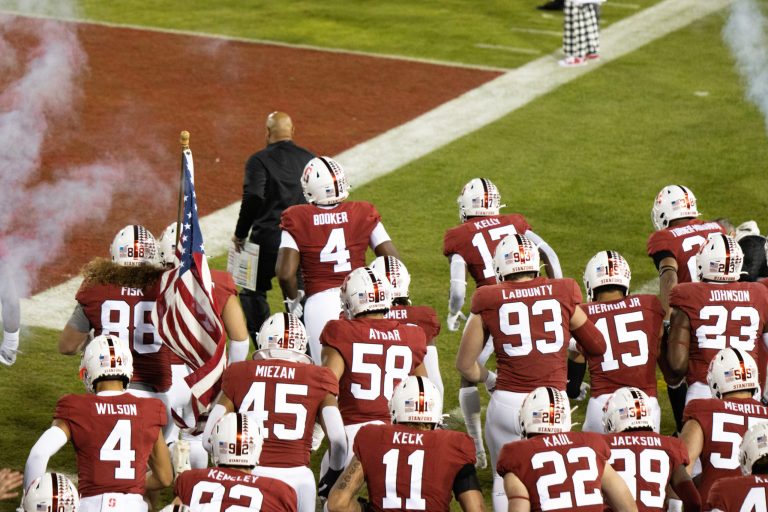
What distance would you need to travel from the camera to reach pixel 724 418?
714 cm

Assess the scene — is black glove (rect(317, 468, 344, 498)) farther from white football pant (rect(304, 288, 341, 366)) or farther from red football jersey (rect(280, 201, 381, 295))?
red football jersey (rect(280, 201, 381, 295))

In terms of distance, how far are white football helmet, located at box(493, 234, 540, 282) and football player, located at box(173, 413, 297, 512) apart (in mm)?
2082

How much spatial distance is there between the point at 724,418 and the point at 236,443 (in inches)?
103

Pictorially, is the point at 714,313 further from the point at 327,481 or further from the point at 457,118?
the point at 457,118

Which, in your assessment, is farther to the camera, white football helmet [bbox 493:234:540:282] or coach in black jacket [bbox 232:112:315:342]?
coach in black jacket [bbox 232:112:315:342]

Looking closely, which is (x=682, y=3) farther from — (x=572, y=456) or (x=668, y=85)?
(x=572, y=456)

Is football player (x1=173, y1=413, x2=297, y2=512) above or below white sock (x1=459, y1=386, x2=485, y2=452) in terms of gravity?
below

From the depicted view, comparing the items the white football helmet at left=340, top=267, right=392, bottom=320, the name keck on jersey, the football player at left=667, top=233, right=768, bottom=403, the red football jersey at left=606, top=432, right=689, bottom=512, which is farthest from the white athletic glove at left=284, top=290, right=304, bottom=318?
the red football jersey at left=606, top=432, right=689, bottom=512

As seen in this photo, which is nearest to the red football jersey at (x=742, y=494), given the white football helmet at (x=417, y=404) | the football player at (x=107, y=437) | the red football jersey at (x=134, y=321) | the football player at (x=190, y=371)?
the white football helmet at (x=417, y=404)

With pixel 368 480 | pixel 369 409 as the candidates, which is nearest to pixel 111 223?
pixel 369 409

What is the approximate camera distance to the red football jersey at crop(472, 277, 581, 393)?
7742mm

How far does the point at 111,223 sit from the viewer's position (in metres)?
13.5

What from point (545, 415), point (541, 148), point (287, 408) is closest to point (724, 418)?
point (545, 415)

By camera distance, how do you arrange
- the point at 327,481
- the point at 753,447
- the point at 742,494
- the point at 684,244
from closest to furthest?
the point at 742,494 → the point at 753,447 → the point at 327,481 → the point at 684,244
